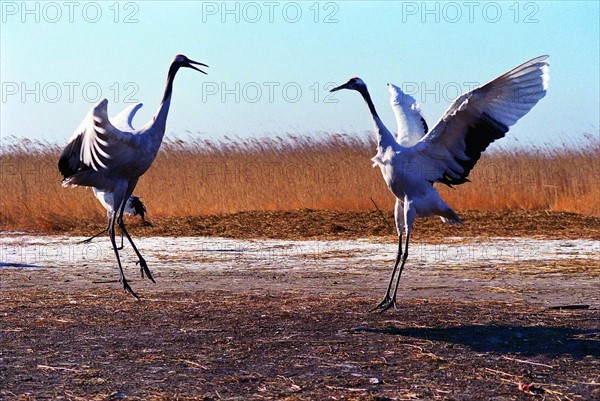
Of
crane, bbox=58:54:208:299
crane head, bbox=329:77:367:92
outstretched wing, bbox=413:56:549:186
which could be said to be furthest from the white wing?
outstretched wing, bbox=413:56:549:186

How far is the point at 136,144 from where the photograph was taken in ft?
26.8

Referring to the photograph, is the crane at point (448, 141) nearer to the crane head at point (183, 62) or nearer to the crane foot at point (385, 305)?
the crane foot at point (385, 305)

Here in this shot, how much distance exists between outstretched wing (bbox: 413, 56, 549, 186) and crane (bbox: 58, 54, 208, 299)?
2264mm

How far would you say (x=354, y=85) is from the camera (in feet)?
25.9

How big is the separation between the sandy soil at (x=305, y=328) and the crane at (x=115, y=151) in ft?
2.91

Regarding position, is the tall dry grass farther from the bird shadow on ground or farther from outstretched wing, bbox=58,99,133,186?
the bird shadow on ground

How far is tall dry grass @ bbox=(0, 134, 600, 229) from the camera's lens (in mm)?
15430

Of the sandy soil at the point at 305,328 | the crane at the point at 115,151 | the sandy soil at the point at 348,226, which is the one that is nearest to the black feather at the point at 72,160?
the crane at the point at 115,151

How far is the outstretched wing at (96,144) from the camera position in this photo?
7.82m

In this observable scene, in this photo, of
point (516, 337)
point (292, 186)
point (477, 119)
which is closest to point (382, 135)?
point (477, 119)

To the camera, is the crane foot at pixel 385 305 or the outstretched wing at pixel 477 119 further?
the outstretched wing at pixel 477 119

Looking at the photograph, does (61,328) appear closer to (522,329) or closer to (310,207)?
(522,329)

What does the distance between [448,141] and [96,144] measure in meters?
2.75

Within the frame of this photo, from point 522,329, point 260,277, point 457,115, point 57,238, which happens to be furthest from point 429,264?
point 57,238
